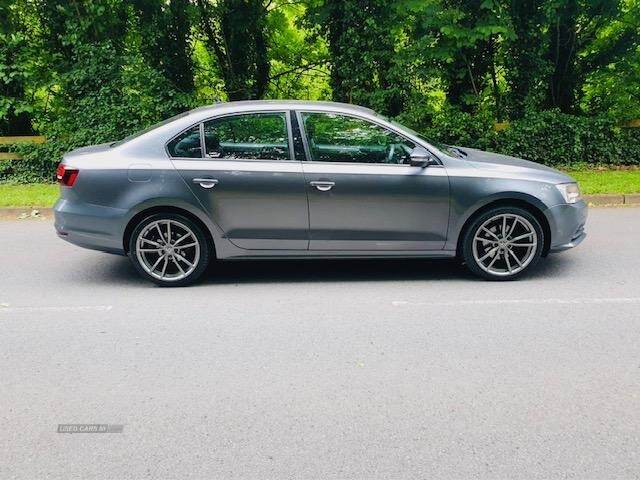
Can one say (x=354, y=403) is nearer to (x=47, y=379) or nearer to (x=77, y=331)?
(x=47, y=379)

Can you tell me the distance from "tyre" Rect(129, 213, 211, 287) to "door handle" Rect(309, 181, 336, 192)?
1.16 meters

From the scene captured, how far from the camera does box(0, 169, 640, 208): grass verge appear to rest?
998 cm

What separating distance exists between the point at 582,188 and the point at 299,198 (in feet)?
20.8

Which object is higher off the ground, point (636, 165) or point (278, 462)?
point (636, 165)

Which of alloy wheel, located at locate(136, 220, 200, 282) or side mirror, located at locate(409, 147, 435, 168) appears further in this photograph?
alloy wheel, located at locate(136, 220, 200, 282)

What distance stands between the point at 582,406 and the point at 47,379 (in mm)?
3310

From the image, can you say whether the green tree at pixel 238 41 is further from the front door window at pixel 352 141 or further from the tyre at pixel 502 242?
the tyre at pixel 502 242

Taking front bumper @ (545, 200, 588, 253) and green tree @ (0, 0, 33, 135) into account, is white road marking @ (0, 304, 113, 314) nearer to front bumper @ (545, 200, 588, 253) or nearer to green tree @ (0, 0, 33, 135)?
front bumper @ (545, 200, 588, 253)

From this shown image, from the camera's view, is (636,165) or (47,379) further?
(636,165)

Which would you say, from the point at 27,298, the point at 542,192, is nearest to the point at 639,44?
the point at 542,192

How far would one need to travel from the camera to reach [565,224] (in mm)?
6012

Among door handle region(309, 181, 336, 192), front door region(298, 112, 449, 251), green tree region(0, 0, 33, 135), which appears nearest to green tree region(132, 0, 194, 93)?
green tree region(0, 0, 33, 135)

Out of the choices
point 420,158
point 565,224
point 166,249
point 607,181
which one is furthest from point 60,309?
point 607,181

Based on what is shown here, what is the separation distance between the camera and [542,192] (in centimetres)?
595
